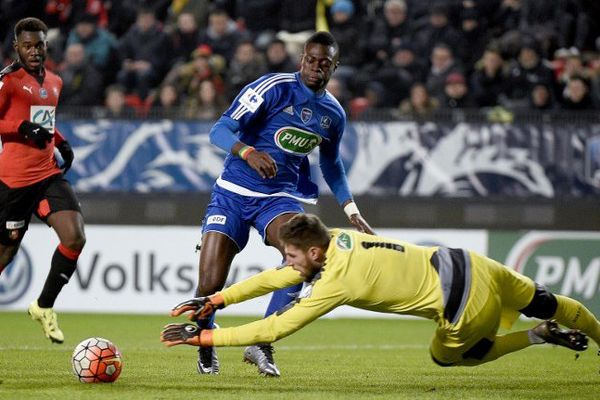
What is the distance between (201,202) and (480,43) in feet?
17.0

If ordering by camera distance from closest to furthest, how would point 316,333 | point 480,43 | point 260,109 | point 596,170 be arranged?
point 260,109 → point 316,333 → point 596,170 → point 480,43

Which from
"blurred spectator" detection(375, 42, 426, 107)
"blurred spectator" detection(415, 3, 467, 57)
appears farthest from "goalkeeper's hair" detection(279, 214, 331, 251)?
"blurred spectator" detection(415, 3, 467, 57)

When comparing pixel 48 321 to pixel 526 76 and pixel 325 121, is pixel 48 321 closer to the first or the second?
pixel 325 121

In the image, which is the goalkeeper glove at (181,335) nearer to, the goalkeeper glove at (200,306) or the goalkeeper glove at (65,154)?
the goalkeeper glove at (200,306)

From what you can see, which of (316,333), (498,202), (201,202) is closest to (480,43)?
(498,202)

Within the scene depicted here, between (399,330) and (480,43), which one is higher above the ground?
(480,43)

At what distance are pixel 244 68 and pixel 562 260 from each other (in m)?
5.07

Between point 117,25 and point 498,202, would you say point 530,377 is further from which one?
point 117,25

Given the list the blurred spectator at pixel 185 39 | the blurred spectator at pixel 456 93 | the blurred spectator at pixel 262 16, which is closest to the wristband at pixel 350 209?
the blurred spectator at pixel 456 93

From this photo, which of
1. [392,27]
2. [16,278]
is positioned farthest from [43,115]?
[392,27]

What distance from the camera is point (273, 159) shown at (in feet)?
27.2

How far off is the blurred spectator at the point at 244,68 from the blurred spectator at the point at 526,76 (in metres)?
3.39

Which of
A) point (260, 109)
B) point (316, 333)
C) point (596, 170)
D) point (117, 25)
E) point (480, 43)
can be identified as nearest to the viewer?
point (260, 109)

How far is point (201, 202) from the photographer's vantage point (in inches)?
587
